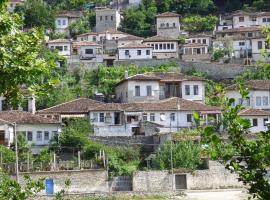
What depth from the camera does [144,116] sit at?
57.4 meters

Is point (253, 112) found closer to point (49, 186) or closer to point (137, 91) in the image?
point (137, 91)

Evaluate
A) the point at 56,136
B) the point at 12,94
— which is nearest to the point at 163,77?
the point at 56,136

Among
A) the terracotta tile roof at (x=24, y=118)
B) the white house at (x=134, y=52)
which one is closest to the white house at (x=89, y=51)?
the white house at (x=134, y=52)

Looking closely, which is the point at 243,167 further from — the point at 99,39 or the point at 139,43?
the point at 99,39

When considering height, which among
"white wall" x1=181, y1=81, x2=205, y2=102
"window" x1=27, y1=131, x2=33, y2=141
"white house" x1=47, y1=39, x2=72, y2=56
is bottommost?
"window" x1=27, y1=131, x2=33, y2=141

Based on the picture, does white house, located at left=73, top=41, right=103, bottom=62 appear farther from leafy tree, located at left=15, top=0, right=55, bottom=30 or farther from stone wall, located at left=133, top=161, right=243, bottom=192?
stone wall, located at left=133, top=161, right=243, bottom=192

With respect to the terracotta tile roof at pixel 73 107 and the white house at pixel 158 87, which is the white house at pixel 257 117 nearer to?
the white house at pixel 158 87

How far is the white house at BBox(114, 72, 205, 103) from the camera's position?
62.0 meters

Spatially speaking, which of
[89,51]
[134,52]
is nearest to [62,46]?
[89,51]

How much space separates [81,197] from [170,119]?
15.9 meters

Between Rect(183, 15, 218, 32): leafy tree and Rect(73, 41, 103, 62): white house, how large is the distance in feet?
50.7

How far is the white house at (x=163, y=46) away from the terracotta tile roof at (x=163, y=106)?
2032cm

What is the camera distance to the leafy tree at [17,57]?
8844 millimetres

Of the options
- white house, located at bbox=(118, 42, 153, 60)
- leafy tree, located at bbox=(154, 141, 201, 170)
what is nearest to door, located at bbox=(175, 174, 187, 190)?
leafy tree, located at bbox=(154, 141, 201, 170)
